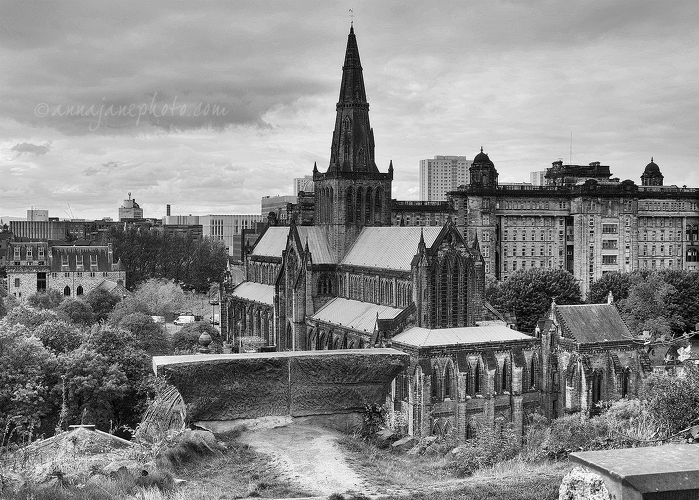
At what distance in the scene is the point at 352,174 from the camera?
6344cm

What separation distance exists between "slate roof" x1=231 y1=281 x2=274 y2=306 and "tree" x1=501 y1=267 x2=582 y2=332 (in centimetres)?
2415

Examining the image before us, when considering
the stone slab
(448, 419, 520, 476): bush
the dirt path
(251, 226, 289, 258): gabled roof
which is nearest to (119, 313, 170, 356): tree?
(251, 226, 289, 258): gabled roof

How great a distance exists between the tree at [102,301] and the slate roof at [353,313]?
24.6 meters

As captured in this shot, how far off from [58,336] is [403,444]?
33977mm

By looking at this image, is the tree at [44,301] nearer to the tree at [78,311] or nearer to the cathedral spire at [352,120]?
the tree at [78,311]

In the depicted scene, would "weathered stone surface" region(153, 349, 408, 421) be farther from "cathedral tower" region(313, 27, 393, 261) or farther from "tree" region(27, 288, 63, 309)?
"tree" region(27, 288, 63, 309)

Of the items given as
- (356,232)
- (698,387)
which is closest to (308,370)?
(698,387)

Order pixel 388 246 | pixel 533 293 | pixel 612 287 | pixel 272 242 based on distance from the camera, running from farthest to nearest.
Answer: pixel 612 287, pixel 272 242, pixel 533 293, pixel 388 246

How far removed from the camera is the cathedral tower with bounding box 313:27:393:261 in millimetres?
63250

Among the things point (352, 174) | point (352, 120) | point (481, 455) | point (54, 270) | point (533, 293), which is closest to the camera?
point (481, 455)

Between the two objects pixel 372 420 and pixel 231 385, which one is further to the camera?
pixel 372 420

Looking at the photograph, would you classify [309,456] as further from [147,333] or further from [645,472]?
[147,333]

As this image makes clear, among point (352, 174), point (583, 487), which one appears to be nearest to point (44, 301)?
point (352, 174)

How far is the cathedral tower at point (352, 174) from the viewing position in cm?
6325
